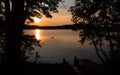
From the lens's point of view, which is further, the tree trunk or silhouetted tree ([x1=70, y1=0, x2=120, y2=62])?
silhouetted tree ([x1=70, y1=0, x2=120, y2=62])

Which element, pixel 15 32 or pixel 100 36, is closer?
pixel 15 32

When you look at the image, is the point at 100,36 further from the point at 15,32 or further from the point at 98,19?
the point at 15,32

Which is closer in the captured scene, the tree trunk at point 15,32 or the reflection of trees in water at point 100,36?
the tree trunk at point 15,32

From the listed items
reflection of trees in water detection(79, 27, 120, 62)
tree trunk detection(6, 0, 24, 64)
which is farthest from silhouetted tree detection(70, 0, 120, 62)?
tree trunk detection(6, 0, 24, 64)

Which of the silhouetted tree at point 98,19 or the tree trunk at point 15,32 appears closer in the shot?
the tree trunk at point 15,32

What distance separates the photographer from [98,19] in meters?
19.6

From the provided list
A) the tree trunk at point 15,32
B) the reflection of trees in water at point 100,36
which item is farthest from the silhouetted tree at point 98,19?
the tree trunk at point 15,32

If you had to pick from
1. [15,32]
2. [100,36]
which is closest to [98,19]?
[100,36]

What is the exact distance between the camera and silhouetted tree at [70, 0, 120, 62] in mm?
18375

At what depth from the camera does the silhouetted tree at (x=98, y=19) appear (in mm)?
18375

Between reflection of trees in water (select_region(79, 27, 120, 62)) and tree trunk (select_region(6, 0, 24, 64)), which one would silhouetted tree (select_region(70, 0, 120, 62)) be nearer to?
reflection of trees in water (select_region(79, 27, 120, 62))

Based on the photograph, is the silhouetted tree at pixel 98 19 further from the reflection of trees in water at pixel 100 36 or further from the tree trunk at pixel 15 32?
the tree trunk at pixel 15 32

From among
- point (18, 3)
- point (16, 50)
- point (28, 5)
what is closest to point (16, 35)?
point (16, 50)

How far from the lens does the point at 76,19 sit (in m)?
20.4
